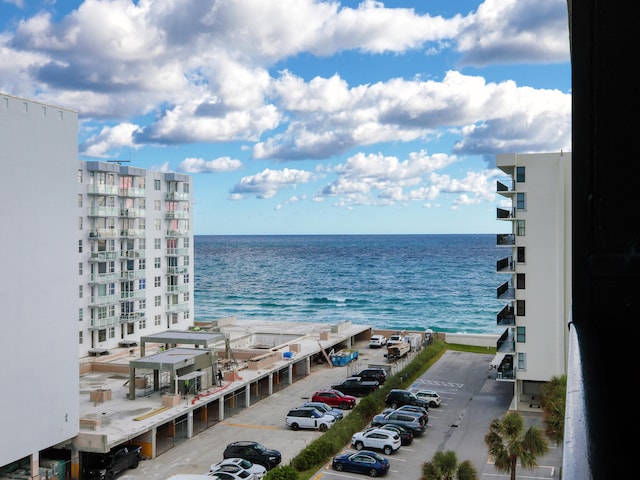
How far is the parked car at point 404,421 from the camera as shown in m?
33.8

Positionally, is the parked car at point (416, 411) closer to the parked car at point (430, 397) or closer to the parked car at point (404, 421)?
the parked car at point (404, 421)

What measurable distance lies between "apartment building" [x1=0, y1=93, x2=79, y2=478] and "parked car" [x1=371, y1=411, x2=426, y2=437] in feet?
47.9

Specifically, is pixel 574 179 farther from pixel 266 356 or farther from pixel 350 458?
pixel 266 356

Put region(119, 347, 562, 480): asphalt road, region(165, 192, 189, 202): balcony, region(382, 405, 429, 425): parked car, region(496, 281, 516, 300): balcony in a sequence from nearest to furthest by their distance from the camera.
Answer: region(119, 347, 562, 480): asphalt road < region(382, 405, 429, 425): parked car < region(496, 281, 516, 300): balcony < region(165, 192, 189, 202): balcony

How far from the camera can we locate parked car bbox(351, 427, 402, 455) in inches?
1216

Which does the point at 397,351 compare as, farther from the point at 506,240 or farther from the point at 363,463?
the point at 363,463

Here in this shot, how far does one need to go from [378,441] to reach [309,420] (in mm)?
4873

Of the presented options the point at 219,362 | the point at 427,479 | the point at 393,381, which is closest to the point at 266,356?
the point at 219,362

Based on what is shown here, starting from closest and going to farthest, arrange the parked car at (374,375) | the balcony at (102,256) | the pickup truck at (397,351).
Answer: the parked car at (374,375) → the balcony at (102,256) → the pickup truck at (397,351)

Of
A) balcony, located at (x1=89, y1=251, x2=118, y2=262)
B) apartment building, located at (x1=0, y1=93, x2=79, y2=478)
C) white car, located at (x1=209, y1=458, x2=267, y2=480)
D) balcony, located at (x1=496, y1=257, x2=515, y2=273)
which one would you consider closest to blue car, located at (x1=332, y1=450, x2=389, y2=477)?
white car, located at (x1=209, y1=458, x2=267, y2=480)

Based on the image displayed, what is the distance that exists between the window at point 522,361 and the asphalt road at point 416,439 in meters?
2.53

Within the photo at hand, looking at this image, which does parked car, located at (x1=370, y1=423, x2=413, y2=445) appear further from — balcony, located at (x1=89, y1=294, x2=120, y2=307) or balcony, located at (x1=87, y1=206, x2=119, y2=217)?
balcony, located at (x1=87, y1=206, x2=119, y2=217)

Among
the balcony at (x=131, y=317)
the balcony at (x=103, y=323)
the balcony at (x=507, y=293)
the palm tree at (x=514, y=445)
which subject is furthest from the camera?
the balcony at (x=131, y=317)

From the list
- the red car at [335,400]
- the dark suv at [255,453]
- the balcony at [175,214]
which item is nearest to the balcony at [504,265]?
the red car at [335,400]
